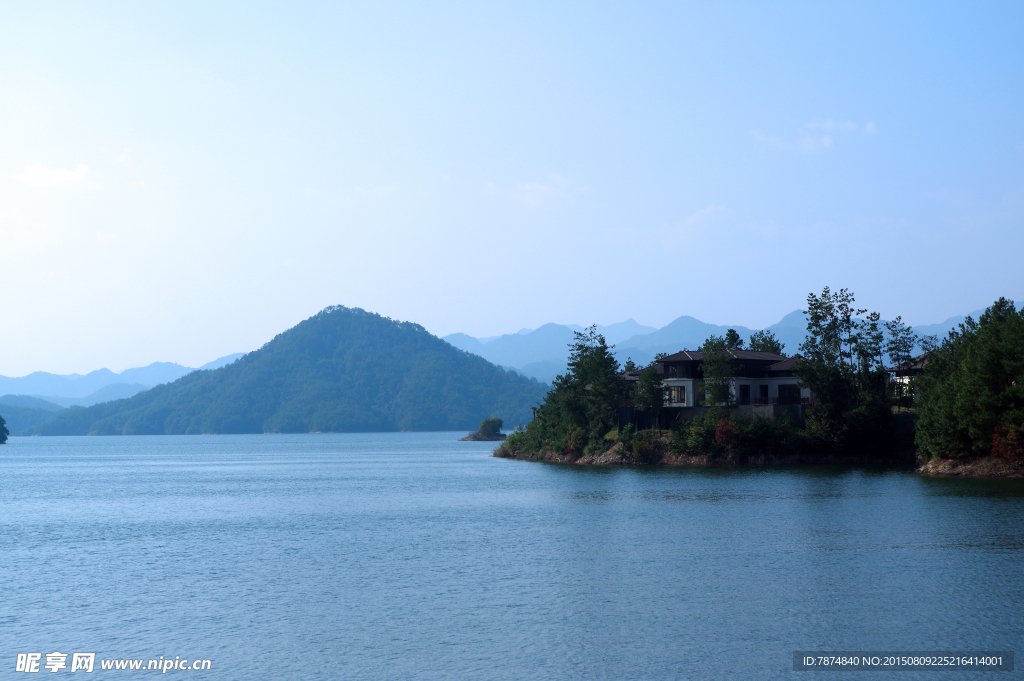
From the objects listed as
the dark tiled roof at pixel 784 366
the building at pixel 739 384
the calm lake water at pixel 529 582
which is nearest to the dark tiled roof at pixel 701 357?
the building at pixel 739 384

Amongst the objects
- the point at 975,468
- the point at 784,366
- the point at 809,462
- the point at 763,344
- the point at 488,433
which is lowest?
the point at 809,462

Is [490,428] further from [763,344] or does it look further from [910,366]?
[910,366]

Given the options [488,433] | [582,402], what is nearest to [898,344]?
[582,402]

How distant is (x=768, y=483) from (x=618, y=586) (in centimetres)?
3544

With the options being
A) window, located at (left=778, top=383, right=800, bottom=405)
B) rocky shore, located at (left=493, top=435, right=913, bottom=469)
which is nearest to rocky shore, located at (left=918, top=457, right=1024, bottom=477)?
rocky shore, located at (left=493, top=435, right=913, bottom=469)

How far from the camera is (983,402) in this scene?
186 ft

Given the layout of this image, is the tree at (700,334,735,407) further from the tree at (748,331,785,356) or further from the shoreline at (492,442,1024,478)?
the tree at (748,331,785,356)

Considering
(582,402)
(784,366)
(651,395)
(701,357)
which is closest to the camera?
(651,395)

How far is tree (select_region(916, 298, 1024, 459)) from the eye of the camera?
55688 millimetres

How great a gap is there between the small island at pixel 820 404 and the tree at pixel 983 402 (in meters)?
0.10

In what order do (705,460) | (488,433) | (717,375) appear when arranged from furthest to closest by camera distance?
(488,433) → (717,375) → (705,460)

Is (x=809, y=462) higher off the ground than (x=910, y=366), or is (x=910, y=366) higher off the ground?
(x=910, y=366)

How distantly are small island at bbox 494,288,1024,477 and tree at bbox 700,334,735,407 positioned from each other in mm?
113

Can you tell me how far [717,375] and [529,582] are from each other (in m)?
57.8
